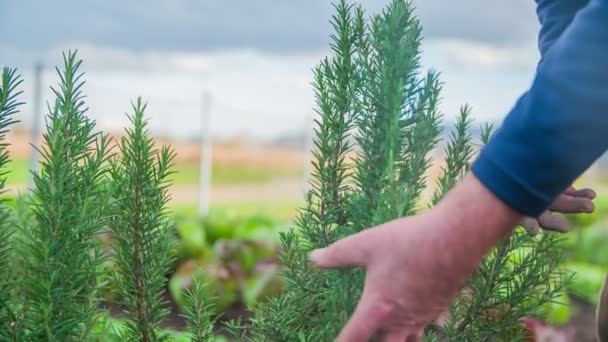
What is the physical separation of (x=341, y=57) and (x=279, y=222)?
13.4ft

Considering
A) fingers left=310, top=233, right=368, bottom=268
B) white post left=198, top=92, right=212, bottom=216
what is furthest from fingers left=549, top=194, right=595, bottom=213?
white post left=198, top=92, right=212, bottom=216

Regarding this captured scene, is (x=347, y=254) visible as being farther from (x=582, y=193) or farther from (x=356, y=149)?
(x=582, y=193)

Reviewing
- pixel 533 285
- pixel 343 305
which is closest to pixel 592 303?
pixel 533 285

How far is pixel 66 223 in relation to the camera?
86 cm

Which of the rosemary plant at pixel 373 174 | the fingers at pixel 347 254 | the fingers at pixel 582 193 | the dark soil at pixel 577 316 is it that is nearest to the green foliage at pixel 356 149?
the rosemary plant at pixel 373 174

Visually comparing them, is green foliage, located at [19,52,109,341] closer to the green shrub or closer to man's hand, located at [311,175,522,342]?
the green shrub

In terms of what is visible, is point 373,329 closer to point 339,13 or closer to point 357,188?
point 357,188

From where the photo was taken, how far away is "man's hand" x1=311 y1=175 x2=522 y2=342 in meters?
0.64

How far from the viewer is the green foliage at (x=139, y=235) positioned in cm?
93

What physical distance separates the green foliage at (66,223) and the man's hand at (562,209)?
19.1 inches

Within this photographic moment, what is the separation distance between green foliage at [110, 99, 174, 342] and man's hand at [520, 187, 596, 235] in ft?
1.38

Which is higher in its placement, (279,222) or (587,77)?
(587,77)

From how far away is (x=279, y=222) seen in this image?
4.98 m

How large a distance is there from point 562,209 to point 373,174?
286 millimetres
